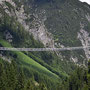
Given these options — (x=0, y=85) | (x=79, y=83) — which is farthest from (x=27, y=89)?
(x=79, y=83)

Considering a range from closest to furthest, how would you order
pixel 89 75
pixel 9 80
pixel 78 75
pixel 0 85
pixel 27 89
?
pixel 89 75 < pixel 27 89 < pixel 0 85 < pixel 9 80 < pixel 78 75

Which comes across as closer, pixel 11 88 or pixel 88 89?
pixel 88 89

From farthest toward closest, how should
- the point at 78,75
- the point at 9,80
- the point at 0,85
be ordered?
the point at 78,75 < the point at 9,80 < the point at 0,85

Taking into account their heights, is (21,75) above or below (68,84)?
A: above

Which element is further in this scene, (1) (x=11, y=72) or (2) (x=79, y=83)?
(2) (x=79, y=83)

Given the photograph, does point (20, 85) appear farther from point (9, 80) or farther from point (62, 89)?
point (62, 89)

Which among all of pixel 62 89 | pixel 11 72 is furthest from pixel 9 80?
pixel 62 89

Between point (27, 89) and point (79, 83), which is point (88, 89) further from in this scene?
point (79, 83)

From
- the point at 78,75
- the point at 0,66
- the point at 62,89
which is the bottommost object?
the point at 62,89

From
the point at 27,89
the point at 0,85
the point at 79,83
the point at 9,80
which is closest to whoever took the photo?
the point at 27,89
